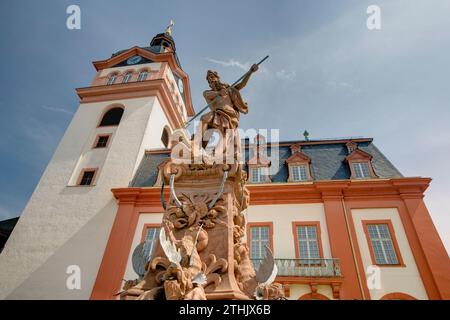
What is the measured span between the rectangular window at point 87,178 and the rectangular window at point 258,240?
11.4 meters

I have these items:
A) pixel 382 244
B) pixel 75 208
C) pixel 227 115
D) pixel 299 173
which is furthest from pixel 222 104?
pixel 75 208

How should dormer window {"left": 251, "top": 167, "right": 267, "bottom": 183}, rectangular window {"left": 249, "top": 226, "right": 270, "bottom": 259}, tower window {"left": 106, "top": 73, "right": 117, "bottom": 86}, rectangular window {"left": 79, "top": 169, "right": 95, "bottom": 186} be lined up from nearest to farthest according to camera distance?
rectangular window {"left": 249, "top": 226, "right": 270, "bottom": 259}
dormer window {"left": 251, "top": 167, "right": 267, "bottom": 183}
rectangular window {"left": 79, "top": 169, "right": 95, "bottom": 186}
tower window {"left": 106, "top": 73, "right": 117, "bottom": 86}

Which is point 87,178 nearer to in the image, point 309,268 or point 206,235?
point 309,268

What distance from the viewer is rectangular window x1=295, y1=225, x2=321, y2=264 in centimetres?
1280

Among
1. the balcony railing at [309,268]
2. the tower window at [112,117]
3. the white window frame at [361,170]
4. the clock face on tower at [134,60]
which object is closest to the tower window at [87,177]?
the tower window at [112,117]

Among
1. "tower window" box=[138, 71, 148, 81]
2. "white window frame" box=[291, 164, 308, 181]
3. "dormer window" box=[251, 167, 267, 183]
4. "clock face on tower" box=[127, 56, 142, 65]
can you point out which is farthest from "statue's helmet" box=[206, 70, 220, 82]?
"clock face on tower" box=[127, 56, 142, 65]

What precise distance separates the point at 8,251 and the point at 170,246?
58.0 ft

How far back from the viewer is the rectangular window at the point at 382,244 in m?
12.5

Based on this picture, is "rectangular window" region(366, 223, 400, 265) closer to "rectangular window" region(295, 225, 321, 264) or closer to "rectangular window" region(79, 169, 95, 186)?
"rectangular window" region(295, 225, 321, 264)

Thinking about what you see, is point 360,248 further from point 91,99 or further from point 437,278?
point 91,99

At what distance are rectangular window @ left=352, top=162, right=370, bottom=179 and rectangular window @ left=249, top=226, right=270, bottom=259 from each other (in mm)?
6376

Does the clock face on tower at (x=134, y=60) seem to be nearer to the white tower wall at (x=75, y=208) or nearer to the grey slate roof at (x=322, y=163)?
the white tower wall at (x=75, y=208)

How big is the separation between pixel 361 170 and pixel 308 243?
5.94 metres

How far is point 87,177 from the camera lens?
61.2 feet
